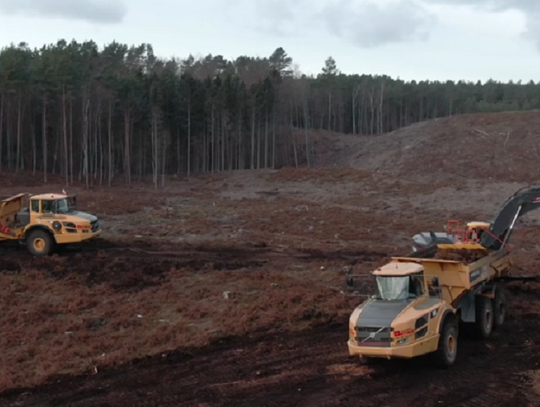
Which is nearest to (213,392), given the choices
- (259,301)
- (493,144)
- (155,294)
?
(259,301)

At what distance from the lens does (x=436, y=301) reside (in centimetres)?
1420

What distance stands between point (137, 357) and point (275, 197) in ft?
129

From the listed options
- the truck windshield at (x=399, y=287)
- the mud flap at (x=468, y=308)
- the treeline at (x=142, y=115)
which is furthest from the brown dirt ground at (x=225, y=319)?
the treeline at (x=142, y=115)

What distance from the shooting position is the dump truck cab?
12.9 m

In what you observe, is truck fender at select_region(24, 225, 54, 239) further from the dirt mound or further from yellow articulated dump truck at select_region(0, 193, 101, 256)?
the dirt mound

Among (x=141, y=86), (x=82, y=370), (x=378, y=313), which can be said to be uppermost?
(x=141, y=86)

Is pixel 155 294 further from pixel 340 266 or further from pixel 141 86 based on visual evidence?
pixel 141 86

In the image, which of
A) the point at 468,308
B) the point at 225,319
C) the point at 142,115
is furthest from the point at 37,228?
the point at 142,115

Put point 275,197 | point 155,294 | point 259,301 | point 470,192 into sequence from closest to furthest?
1. point 259,301
2. point 155,294
3. point 470,192
4. point 275,197

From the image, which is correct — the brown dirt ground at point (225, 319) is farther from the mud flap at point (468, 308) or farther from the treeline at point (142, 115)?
the treeline at point (142, 115)

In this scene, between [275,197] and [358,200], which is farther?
[275,197]

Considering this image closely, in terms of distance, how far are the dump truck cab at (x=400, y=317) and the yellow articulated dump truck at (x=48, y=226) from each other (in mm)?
15696

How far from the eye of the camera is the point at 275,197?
54.4 m

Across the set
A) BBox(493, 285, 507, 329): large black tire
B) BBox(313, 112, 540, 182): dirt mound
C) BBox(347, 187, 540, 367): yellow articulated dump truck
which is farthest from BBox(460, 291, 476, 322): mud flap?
BBox(313, 112, 540, 182): dirt mound
